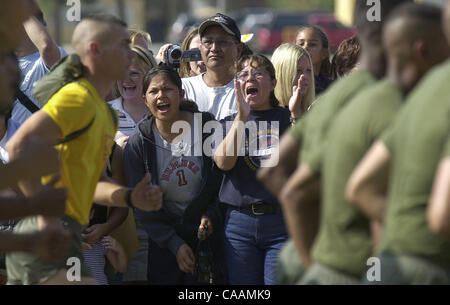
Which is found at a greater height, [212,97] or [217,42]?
[217,42]

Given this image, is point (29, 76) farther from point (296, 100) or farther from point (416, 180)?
point (416, 180)

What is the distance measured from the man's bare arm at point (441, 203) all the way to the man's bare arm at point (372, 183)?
31 cm

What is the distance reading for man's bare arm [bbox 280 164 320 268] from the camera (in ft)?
11.5

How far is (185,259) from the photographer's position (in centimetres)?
574

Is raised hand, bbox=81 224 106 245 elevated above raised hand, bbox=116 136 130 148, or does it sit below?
below

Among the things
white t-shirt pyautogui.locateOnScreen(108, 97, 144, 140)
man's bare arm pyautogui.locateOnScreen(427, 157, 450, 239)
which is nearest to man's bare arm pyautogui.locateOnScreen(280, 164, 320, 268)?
man's bare arm pyautogui.locateOnScreen(427, 157, 450, 239)

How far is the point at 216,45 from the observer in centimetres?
648

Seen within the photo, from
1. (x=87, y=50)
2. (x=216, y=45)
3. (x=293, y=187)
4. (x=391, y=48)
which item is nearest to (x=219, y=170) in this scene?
(x=216, y=45)

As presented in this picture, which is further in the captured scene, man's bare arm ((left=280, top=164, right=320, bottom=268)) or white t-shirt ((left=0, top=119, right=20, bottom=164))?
white t-shirt ((left=0, top=119, right=20, bottom=164))

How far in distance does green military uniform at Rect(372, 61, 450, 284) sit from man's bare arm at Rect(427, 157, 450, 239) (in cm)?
11

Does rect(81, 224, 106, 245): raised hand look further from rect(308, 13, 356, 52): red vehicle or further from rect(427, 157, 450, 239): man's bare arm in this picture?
rect(308, 13, 356, 52): red vehicle

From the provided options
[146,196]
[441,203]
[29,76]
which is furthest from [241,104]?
[441,203]

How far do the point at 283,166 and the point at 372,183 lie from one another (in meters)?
0.75

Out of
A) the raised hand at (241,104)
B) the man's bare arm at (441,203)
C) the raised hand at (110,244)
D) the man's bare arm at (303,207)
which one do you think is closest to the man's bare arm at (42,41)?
the raised hand at (110,244)
